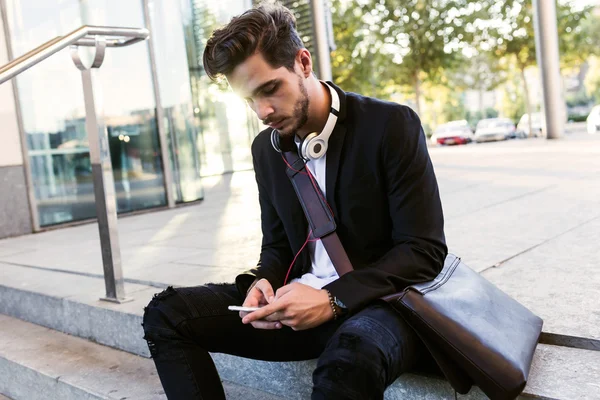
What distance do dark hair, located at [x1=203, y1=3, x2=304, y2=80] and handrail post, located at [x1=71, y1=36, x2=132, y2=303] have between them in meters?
1.69

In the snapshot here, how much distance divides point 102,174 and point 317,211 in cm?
188

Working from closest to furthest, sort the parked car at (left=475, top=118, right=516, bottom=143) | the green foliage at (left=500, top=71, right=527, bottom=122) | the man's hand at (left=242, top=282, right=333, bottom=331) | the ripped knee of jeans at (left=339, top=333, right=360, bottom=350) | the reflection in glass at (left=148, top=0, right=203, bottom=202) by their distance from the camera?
the ripped knee of jeans at (left=339, top=333, right=360, bottom=350), the man's hand at (left=242, top=282, right=333, bottom=331), the reflection in glass at (left=148, top=0, right=203, bottom=202), the parked car at (left=475, top=118, right=516, bottom=143), the green foliage at (left=500, top=71, right=527, bottom=122)

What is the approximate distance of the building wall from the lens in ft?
28.0

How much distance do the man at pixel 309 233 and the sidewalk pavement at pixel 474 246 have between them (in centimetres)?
79

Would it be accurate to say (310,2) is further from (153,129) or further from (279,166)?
(279,166)

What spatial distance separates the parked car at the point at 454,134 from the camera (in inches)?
1598

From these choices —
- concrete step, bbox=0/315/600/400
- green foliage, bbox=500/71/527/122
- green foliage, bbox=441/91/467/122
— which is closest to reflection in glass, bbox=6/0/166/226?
concrete step, bbox=0/315/600/400

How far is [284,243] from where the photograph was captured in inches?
108

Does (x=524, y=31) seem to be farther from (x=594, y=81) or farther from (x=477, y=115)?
(x=477, y=115)

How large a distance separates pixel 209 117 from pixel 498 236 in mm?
10798

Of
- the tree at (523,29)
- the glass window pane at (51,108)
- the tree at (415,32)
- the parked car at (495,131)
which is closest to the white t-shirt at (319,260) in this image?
the glass window pane at (51,108)

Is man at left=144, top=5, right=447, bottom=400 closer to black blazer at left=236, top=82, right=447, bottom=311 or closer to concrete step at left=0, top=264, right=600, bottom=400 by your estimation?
black blazer at left=236, top=82, right=447, bottom=311

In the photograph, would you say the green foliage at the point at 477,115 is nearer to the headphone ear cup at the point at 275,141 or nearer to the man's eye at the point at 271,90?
the headphone ear cup at the point at 275,141

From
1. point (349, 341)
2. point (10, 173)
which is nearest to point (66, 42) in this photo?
point (349, 341)
